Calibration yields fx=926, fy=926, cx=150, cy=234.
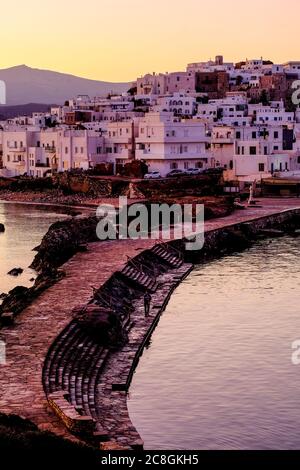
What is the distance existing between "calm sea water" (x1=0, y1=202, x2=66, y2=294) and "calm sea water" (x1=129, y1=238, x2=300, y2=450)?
19.7ft

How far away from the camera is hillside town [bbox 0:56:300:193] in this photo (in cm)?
5991

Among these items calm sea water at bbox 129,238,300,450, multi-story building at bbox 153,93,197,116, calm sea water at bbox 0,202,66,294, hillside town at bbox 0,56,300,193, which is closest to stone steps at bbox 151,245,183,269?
calm sea water at bbox 129,238,300,450

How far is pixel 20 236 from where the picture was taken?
44.4m

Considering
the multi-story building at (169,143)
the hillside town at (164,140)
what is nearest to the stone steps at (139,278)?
the hillside town at (164,140)

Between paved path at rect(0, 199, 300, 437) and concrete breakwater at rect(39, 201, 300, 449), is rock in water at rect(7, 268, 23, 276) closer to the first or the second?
paved path at rect(0, 199, 300, 437)

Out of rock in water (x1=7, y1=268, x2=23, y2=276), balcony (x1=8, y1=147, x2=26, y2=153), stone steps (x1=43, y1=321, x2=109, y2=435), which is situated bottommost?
rock in water (x1=7, y1=268, x2=23, y2=276)

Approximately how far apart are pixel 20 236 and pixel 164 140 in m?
19.0

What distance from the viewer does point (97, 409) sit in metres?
16.2

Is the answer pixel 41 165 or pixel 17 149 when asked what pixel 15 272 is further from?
pixel 17 149

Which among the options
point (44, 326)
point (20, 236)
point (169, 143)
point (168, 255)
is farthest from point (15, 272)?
point (169, 143)

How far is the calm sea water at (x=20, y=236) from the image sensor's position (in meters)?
31.8

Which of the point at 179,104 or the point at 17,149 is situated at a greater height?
the point at 179,104

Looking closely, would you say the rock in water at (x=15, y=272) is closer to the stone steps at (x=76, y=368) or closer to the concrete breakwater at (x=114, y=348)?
the concrete breakwater at (x=114, y=348)
